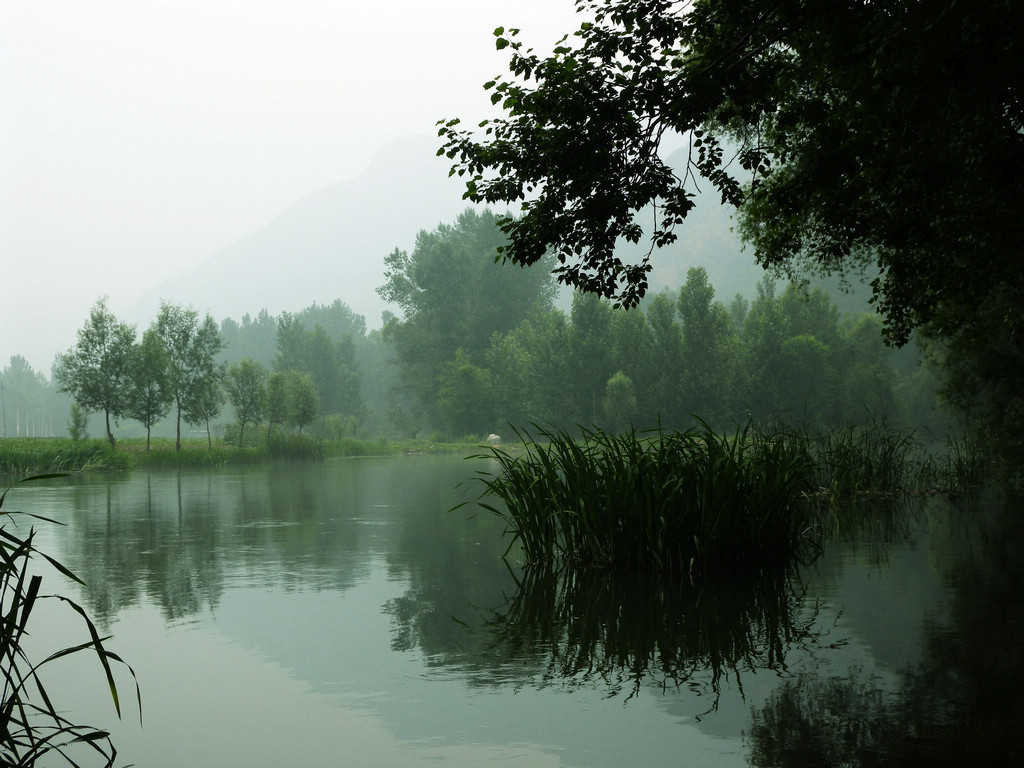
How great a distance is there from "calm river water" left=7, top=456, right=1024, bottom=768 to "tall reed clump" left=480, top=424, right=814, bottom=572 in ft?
1.30

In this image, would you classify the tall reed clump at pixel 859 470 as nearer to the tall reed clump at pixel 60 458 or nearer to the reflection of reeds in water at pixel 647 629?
the reflection of reeds in water at pixel 647 629

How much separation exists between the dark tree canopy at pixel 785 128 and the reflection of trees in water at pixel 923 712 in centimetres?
326

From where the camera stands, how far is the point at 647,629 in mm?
5875

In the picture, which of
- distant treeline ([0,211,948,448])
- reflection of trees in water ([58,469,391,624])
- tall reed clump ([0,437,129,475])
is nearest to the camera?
reflection of trees in water ([58,469,391,624])

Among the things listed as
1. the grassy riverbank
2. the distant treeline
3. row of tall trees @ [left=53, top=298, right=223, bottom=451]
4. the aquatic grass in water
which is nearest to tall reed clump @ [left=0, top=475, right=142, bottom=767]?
the aquatic grass in water

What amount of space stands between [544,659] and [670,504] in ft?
7.90

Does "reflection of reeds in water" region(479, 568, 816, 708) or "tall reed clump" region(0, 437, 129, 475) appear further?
"tall reed clump" region(0, 437, 129, 475)

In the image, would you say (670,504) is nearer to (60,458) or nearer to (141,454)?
(60,458)

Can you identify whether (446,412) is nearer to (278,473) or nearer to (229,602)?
(278,473)

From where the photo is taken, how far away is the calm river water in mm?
3943

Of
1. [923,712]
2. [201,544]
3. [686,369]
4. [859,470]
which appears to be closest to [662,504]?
[923,712]

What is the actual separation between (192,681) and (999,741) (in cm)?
404

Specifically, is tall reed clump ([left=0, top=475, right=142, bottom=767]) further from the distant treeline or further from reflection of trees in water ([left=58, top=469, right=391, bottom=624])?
the distant treeline

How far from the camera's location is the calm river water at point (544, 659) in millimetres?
3943
